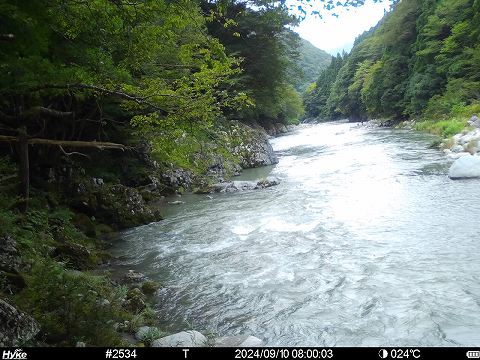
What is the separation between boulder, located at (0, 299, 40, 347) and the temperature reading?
3.59 m

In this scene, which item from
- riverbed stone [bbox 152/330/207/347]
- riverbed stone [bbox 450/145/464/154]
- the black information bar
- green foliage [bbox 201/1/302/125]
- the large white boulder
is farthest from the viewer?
green foliage [bbox 201/1/302/125]

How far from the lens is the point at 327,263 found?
7.41 meters

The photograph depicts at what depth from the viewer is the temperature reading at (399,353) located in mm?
4176

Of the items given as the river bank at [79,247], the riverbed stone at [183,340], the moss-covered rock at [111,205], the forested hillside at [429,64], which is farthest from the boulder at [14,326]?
the forested hillside at [429,64]

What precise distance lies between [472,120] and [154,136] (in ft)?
70.8

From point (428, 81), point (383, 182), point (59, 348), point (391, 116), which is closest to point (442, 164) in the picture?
point (383, 182)

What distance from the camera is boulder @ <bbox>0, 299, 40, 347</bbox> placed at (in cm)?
365

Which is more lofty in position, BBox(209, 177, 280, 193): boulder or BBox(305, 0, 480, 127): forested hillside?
BBox(305, 0, 480, 127): forested hillside

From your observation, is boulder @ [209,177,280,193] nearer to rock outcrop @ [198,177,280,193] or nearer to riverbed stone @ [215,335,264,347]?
rock outcrop @ [198,177,280,193]

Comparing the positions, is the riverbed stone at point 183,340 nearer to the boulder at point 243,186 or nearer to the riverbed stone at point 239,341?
the riverbed stone at point 239,341

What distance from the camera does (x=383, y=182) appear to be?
14273 millimetres

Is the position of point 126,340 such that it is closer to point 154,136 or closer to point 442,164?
point 154,136

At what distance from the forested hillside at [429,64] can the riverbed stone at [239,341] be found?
2843cm

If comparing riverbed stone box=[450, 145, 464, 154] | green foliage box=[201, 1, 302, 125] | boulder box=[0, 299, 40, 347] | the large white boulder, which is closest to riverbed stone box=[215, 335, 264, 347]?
boulder box=[0, 299, 40, 347]
